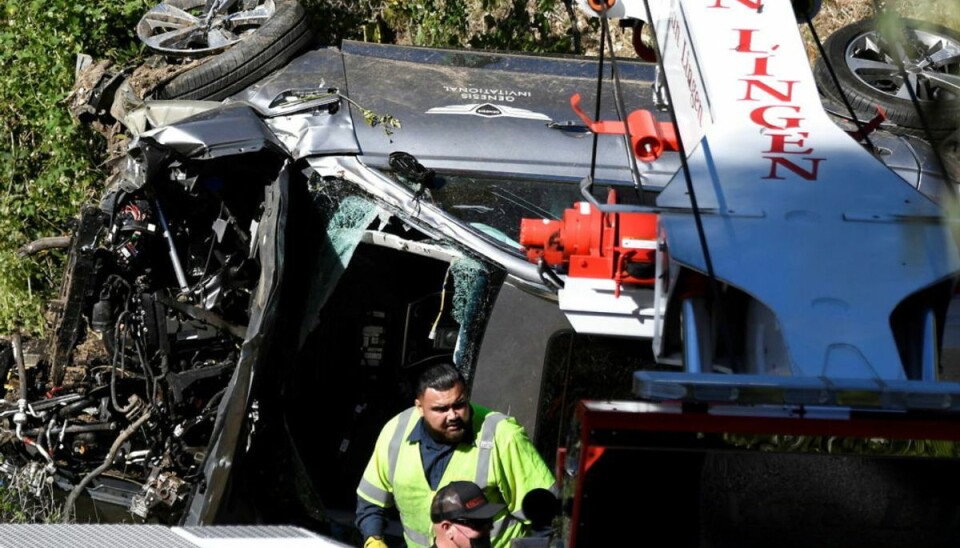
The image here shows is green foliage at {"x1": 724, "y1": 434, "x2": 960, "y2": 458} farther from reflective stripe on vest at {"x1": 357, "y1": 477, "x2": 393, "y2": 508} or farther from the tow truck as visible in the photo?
reflective stripe on vest at {"x1": 357, "y1": 477, "x2": 393, "y2": 508}

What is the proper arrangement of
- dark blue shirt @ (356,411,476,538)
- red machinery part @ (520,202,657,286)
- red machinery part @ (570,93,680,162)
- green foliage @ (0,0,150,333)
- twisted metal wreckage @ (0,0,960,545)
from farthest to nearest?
green foliage @ (0,0,150,333), dark blue shirt @ (356,411,476,538), red machinery part @ (570,93,680,162), red machinery part @ (520,202,657,286), twisted metal wreckage @ (0,0,960,545)

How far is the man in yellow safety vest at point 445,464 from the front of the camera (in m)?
5.20

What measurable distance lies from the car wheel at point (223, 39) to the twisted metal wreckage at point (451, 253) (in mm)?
192

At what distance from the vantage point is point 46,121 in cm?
1062

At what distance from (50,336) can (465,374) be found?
2.65m

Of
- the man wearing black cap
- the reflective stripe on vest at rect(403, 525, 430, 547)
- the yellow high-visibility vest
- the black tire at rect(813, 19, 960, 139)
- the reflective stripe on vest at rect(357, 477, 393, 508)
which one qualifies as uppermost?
the black tire at rect(813, 19, 960, 139)

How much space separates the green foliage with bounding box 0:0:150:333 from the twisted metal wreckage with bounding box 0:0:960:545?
7.76ft

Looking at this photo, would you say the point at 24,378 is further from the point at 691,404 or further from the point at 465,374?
the point at 691,404

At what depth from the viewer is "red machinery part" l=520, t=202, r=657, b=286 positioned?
476 centimetres

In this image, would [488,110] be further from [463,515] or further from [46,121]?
[46,121]

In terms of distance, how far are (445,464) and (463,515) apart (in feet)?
2.41

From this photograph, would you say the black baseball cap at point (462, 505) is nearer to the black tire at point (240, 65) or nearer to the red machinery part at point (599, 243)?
the red machinery part at point (599, 243)

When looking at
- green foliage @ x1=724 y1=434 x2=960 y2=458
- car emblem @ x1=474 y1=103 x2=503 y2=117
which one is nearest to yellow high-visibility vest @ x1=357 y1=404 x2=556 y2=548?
green foliage @ x1=724 y1=434 x2=960 y2=458

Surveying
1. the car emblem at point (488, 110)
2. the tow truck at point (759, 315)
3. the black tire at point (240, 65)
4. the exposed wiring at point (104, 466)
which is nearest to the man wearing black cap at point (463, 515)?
the tow truck at point (759, 315)
